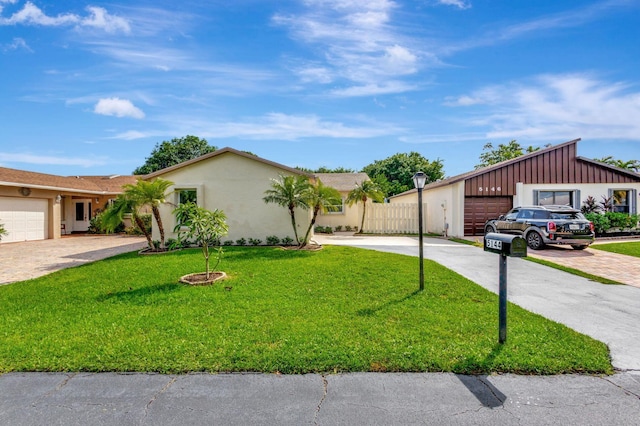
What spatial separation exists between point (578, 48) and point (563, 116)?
6.04 m

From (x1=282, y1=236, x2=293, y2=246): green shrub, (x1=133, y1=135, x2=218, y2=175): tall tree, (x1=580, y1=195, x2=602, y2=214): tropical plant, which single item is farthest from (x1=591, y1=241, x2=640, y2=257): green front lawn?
(x1=133, y1=135, x2=218, y2=175): tall tree

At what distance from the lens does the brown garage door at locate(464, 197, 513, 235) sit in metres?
16.8

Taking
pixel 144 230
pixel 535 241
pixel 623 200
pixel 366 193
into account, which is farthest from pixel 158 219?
pixel 623 200

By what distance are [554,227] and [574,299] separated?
6893 mm

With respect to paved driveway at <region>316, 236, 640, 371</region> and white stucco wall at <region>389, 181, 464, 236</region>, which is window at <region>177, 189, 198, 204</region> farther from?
white stucco wall at <region>389, 181, 464, 236</region>

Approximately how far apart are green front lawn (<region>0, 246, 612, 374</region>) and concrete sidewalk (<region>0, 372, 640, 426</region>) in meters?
0.20

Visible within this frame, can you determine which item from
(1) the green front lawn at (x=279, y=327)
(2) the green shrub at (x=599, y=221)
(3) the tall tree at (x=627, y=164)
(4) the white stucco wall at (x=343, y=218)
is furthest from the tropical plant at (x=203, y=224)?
(3) the tall tree at (x=627, y=164)

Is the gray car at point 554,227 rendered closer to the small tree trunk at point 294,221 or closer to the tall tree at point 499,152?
the small tree trunk at point 294,221

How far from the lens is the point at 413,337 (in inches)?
166

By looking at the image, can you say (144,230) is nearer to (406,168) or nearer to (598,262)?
(598,262)

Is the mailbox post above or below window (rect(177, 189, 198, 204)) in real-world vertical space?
below

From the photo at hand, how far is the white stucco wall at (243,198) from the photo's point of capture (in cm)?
1348

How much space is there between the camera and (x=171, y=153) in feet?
136

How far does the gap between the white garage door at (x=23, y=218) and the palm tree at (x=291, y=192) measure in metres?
13.9
